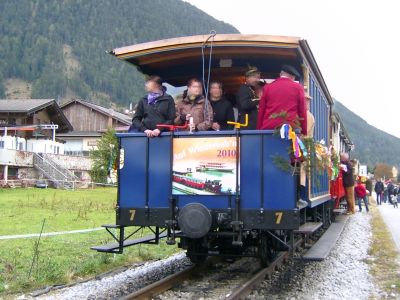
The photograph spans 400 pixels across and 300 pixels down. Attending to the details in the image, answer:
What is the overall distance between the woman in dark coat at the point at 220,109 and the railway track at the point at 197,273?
7.07 ft

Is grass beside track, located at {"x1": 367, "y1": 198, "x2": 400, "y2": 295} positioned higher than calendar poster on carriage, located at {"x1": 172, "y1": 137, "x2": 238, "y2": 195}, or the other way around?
calendar poster on carriage, located at {"x1": 172, "y1": 137, "x2": 238, "y2": 195}

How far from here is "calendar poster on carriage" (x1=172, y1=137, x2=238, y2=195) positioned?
716 centimetres

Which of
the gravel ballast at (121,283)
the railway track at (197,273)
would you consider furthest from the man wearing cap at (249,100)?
the gravel ballast at (121,283)

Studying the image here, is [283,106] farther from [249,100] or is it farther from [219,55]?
[219,55]

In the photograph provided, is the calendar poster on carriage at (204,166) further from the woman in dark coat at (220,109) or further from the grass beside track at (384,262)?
the grass beside track at (384,262)

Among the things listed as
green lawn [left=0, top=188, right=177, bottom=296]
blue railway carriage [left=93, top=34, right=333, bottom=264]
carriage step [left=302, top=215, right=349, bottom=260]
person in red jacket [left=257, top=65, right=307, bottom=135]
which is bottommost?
green lawn [left=0, top=188, right=177, bottom=296]

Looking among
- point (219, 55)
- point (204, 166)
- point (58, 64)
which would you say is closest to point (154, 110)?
point (204, 166)

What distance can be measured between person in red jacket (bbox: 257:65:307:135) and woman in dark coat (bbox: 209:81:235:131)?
2.84 feet

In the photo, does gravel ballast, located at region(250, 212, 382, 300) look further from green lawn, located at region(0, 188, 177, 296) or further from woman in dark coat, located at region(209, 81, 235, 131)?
green lawn, located at region(0, 188, 177, 296)

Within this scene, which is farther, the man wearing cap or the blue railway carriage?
the man wearing cap

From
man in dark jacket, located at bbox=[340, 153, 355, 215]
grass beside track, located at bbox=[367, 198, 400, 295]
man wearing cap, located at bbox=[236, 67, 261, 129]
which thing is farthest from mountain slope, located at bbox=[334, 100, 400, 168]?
man wearing cap, located at bbox=[236, 67, 261, 129]

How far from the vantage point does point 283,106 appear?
7137 mm

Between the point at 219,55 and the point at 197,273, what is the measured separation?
3293 millimetres

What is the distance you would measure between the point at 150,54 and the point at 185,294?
3469mm
